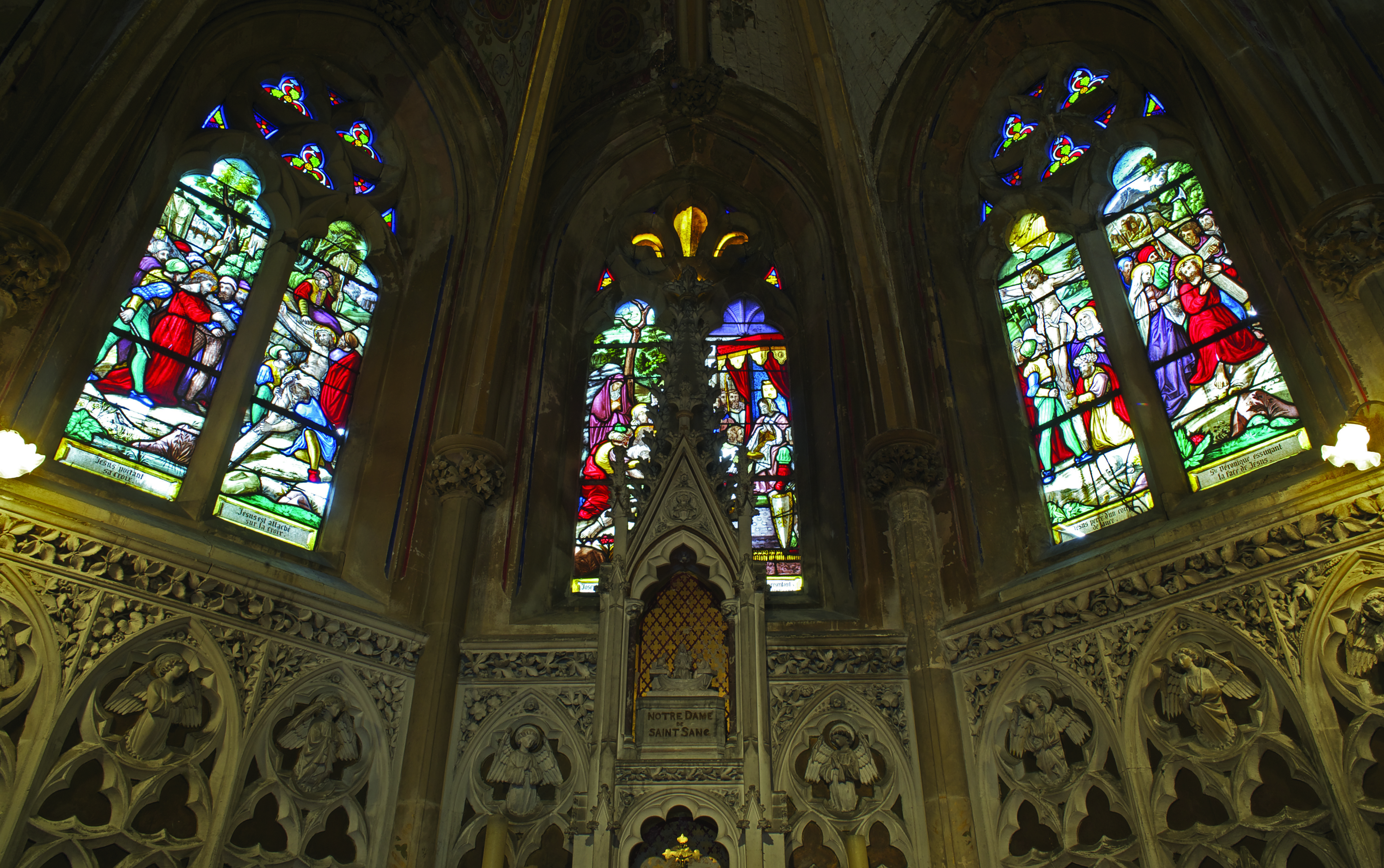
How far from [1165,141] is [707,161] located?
4870 mm

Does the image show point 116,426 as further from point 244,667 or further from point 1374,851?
point 1374,851

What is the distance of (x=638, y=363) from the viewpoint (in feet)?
34.2

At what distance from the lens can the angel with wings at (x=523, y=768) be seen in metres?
7.11

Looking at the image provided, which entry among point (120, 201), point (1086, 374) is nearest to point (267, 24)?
point (120, 201)

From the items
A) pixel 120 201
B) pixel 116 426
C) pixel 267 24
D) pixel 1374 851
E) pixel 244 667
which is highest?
pixel 267 24

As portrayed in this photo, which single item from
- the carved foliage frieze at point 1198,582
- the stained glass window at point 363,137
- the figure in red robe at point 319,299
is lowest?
the carved foliage frieze at point 1198,582

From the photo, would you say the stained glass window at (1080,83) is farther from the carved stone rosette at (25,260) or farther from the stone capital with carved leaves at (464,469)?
the carved stone rosette at (25,260)

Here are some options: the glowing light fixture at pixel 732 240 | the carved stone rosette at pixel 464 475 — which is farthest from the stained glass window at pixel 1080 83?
the carved stone rosette at pixel 464 475

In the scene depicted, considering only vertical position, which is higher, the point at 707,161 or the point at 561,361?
the point at 707,161

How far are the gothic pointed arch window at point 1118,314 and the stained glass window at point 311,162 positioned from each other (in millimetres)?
6376

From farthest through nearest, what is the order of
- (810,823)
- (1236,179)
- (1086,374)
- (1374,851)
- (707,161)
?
1. (707,161)
2. (1086,374)
3. (1236,179)
4. (810,823)
5. (1374,851)

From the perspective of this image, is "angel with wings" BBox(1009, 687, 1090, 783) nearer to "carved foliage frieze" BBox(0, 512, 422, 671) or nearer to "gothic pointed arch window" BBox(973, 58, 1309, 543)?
"gothic pointed arch window" BBox(973, 58, 1309, 543)

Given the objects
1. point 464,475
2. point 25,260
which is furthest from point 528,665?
point 25,260

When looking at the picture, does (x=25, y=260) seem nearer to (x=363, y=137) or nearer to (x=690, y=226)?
(x=363, y=137)
